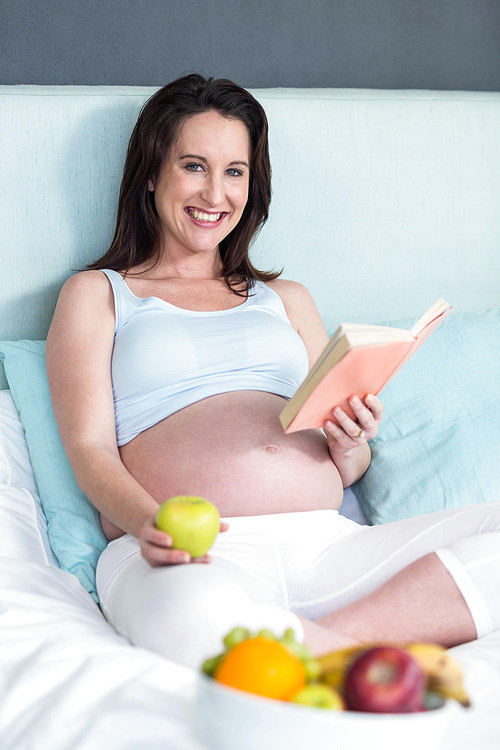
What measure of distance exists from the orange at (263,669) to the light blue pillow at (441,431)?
1014 millimetres

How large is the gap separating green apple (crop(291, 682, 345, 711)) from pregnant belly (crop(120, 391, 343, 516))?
744 millimetres

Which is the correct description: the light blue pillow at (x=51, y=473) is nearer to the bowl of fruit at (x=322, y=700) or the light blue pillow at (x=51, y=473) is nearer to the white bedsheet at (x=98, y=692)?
the white bedsheet at (x=98, y=692)

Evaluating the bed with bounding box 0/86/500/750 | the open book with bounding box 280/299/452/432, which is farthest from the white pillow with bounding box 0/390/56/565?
the open book with bounding box 280/299/452/432

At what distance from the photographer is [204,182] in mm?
1716

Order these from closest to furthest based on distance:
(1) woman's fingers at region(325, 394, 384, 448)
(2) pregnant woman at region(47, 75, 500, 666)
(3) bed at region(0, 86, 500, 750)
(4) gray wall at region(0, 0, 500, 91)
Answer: (3) bed at region(0, 86, 500, 750)
(2) pregnant woman at region(47, 75, 500, 666)
(1) woman's fingers at region(325, 394, 384, 448)
(4) gray wall at region(0, 0, 500, 91)

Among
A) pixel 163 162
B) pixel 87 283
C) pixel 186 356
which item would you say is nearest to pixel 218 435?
pixel 186 356

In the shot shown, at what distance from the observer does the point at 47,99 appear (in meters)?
1.81

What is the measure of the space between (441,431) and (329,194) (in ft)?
2.43

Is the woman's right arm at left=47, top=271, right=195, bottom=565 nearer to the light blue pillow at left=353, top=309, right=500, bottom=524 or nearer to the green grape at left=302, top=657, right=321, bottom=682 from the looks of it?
the green grape at left=302, top=657, right=321, bottom=682

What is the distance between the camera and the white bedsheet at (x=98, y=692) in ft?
2.54

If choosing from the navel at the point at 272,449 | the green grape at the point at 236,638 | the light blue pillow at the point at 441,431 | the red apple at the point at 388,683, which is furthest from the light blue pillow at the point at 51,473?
the red apple at the point at 388,683

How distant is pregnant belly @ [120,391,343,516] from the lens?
1.38 meters

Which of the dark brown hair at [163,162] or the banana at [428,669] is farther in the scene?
the dark brown hair at [163,162]

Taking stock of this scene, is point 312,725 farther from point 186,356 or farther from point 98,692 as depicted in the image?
point 186,356
